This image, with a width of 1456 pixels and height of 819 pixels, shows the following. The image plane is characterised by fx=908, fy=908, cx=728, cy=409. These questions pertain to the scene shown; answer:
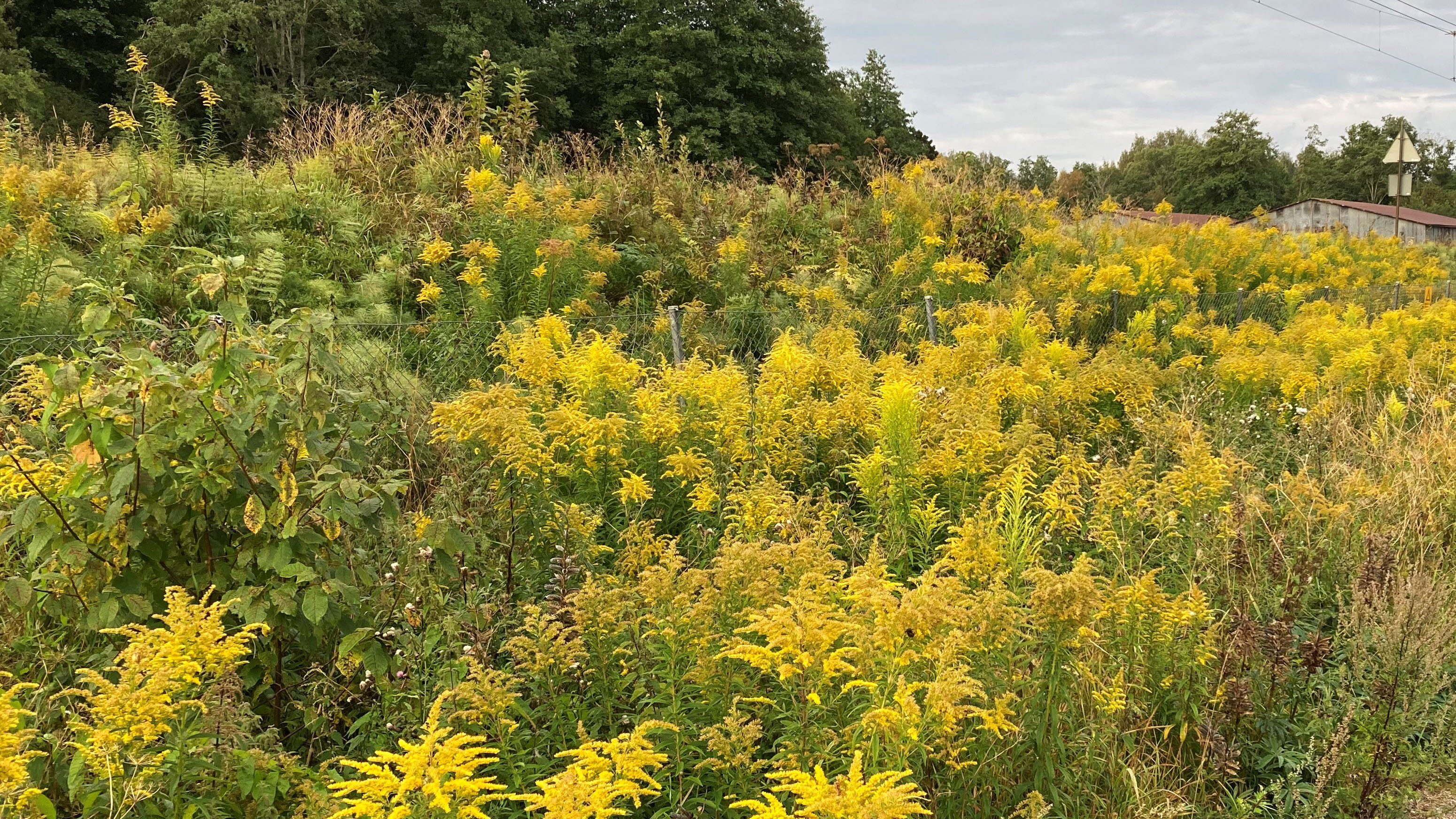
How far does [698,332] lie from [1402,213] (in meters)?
61.4

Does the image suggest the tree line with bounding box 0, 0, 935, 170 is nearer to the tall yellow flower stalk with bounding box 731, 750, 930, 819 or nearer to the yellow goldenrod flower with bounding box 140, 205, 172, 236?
the yellow goldenrod flower with bounding box 140, 205, 172, 236

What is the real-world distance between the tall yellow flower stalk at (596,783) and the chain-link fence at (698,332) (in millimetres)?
1839

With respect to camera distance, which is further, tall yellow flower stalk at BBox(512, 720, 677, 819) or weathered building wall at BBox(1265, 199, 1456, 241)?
weathered building wall at BBox(1265, 199, 1456, 241)

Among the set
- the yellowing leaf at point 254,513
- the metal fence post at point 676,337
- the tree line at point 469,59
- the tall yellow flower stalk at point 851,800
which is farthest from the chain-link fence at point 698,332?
the tree line at point 469,59

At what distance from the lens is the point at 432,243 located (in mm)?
6562

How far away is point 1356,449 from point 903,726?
185 inches

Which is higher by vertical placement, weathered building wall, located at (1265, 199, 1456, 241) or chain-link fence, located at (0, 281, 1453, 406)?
weathered building wall, located at (1265, 199, 1456, 241)

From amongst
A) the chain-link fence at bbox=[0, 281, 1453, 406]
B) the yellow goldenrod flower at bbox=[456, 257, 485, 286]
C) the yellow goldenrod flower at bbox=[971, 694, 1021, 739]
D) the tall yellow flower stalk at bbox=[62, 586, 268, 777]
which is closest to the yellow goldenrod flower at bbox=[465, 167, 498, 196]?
the yellow goldenrod flower at bbox=[456, 257, 485, 286]

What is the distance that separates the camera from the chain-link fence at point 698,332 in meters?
4.95

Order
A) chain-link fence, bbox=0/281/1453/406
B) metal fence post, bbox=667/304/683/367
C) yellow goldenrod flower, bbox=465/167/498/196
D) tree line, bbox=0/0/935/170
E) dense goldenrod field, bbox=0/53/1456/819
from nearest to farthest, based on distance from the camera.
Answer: dense goldenrod field, bbox=0/53/1456/819
chain-link fence, bbox=0/281/1453/406
metal fence post, bbox=667/304/683/367
yellow goldenrod flower, bbox=465/167/498/196
tree line, bbox=0/0/935/170

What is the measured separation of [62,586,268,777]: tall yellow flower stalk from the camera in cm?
183

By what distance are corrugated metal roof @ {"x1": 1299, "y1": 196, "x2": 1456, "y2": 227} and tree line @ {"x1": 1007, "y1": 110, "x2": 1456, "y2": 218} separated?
3923mm

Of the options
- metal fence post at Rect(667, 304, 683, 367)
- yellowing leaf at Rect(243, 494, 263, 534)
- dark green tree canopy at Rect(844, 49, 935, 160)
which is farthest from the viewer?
dark green tree canopy at Rect(844, 49, 935, 160)

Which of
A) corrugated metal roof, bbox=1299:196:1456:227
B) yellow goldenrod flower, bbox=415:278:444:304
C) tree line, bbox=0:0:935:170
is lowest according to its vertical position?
yellow goldenrod flower, bbox=415:278:444:304
